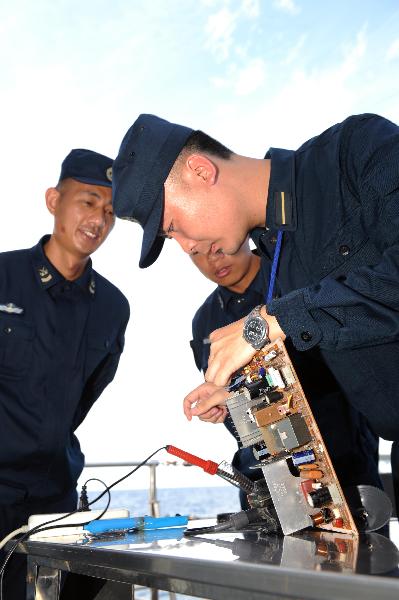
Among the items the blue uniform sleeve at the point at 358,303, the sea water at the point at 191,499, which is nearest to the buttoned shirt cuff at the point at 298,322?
the blue uniform sleeve at the point at 358,303

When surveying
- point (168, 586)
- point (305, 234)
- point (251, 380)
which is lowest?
point (168, 586)

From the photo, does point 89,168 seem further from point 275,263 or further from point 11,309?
point 275,263

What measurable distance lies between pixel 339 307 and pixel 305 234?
1.24 ft

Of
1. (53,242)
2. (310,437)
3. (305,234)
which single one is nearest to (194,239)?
(305,234)

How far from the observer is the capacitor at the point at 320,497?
3.71ft

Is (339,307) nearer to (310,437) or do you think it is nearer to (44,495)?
(310,437)

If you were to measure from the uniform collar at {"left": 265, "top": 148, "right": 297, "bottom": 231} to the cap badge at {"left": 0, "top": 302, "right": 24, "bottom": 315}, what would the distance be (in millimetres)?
1490

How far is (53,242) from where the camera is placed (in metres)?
2.94

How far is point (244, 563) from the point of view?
0.75 m

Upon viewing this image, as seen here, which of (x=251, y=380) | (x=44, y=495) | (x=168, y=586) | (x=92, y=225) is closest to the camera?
(x=168, y=586)

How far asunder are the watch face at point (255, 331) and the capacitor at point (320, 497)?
0.31 meters

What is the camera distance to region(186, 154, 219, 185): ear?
5.16ft

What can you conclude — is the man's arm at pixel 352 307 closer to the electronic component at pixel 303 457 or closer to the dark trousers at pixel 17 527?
the electronic component at pixel 303 457

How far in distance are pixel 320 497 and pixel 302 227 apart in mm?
708
